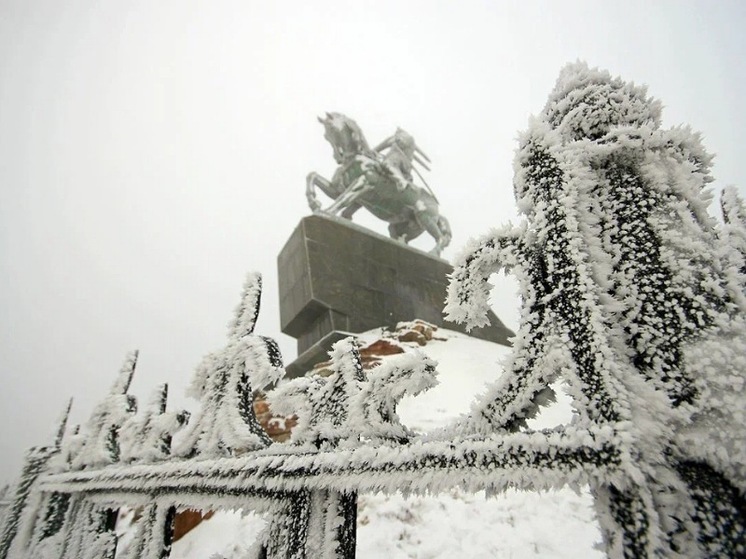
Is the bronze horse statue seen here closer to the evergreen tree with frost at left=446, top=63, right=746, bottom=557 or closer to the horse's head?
the horse's head

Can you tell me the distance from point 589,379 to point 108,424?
214cm

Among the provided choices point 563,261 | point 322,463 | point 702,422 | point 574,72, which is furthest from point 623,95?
point 322,463

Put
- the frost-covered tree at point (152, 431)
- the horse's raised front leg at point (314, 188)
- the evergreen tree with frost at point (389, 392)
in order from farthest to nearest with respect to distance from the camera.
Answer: the horse's raised front leg at point (314, 188)
the frost-covered tree at point (152, 431)
the evergreen tree with frost at point (389, 392)

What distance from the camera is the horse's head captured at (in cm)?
928

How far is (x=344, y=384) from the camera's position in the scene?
3.02ft

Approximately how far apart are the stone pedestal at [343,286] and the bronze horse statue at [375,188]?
1.31 m

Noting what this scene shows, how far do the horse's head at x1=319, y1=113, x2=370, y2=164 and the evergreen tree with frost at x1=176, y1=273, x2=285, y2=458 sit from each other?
8594 millimetres

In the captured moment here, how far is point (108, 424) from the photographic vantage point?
73.2 inches

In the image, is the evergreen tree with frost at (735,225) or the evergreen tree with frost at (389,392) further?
the evergreen tree with frost at (389,392)

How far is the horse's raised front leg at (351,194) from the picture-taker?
8.05 metres

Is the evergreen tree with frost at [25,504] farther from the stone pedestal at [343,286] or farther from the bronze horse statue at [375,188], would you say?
the bronze horse statue at [375,188]

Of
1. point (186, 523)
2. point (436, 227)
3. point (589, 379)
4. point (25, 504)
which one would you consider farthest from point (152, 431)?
point (436, 227)

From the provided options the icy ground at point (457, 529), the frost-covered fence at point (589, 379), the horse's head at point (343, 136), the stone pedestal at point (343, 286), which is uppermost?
the horse's head at point (343, 136)

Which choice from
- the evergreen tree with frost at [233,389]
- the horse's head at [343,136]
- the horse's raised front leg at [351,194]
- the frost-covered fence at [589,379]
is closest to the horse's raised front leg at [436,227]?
the horse's raised front leg at [351,194]
